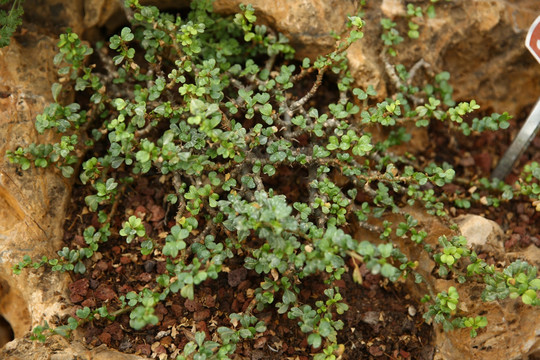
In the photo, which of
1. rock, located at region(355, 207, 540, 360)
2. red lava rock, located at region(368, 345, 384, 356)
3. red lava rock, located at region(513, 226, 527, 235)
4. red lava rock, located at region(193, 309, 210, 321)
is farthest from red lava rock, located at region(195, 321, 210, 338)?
red lava rock, located at region(513, 226, 527, 235)

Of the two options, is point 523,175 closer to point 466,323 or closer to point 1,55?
point 466,323

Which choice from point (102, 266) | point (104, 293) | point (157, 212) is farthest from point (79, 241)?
point (157, 212)

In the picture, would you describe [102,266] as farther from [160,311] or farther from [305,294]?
[305,294]

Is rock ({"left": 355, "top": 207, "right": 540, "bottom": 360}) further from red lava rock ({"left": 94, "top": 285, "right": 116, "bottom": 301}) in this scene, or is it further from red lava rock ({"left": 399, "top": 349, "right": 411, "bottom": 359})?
red lava rock ({"left": 94, "top": 285, "right": 116, "bottom": 301})

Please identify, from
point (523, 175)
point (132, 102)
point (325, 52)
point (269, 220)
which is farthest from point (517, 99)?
point (132, 102)

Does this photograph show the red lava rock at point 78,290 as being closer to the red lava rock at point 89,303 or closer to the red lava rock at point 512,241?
the red lava rock at point 89,303
